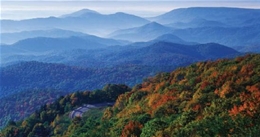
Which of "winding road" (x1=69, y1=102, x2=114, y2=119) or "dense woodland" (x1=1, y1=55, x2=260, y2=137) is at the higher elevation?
"dense woodland" (x1=1, y1=55, x2=260, y2=137)

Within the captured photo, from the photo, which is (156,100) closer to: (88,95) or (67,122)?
(67,122)

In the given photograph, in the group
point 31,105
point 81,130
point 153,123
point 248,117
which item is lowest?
point 31,105

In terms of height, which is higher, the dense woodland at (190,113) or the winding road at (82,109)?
the dense woodland at (190,113)

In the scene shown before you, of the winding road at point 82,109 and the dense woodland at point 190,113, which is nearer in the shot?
the dense woodland at point 190,113

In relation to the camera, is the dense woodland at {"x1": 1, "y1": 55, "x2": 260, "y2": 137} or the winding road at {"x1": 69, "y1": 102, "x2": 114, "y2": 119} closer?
the dense woodland at {"x1": 1, "y1": 55, "x2": 260, "y2": 137}

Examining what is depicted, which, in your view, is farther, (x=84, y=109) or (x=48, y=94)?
(x=48, y=94)

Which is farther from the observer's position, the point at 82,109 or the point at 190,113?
the point at 82,109

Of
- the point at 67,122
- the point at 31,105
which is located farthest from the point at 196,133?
the point at 31,105

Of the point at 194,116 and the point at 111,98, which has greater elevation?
the point at 194,116

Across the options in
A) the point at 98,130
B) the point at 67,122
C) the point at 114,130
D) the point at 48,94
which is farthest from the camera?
the point at 48,94

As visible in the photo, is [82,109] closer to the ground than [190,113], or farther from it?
closer to the ground

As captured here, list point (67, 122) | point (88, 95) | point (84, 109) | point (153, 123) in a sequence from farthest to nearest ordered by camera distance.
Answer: point (88, 95), point (84, 109), point (67, 122), point (153, 123)
